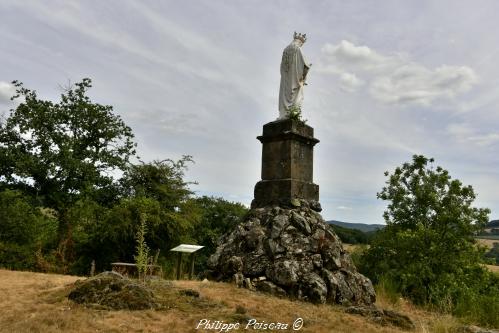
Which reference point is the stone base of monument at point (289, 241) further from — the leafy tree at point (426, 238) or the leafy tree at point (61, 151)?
the leafy tree at point (61, 151)

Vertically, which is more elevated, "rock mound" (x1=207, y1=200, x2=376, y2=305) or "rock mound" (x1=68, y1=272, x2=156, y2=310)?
"rock mound" (x1=207, y1=200, x2=376, y2=305)

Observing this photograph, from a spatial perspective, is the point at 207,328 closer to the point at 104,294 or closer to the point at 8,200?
the point at 104,294

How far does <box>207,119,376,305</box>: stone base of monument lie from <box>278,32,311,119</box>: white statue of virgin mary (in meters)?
0.70

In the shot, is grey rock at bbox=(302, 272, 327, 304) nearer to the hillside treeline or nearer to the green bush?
the green bush

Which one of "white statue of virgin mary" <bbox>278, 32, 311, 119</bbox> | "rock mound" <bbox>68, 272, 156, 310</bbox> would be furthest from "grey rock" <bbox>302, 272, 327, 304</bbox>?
"white statue of virgin mary" <bbox>278, 32, 311, 119</bbox>

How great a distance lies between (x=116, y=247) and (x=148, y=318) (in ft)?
55.0

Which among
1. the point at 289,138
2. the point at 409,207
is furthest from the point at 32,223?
the point at 409,207

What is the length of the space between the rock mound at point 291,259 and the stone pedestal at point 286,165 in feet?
1.25

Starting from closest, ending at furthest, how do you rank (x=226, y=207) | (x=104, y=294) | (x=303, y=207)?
(x=104, y=294), (x=303, y=207), (x=226, y=207)

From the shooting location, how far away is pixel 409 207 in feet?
67.3

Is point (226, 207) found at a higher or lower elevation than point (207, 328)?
higher

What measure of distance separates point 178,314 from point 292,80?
7.62 m

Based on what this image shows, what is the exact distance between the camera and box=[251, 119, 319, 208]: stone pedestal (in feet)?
36.8

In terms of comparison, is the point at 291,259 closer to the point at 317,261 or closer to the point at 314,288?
the point at 317,261
